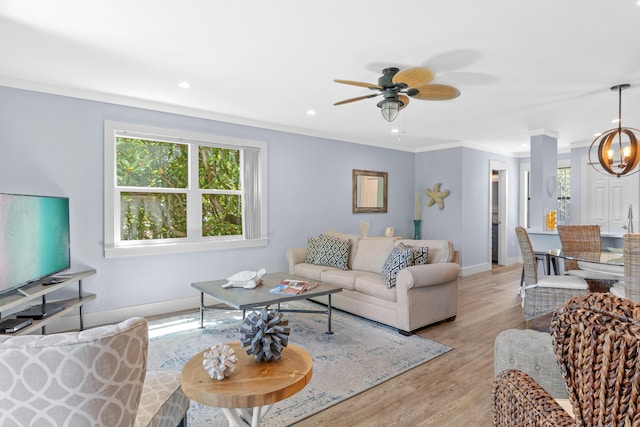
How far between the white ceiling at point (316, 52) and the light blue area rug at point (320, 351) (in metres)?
2.46

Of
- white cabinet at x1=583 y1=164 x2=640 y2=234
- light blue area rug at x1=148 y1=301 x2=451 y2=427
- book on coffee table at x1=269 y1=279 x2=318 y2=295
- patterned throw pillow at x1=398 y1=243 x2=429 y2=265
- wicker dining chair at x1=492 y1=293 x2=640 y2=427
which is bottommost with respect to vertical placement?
light blue area rug at x1=148 y1=301 x2=451 y2=427

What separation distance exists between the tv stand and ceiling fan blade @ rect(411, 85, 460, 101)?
340 centimetres

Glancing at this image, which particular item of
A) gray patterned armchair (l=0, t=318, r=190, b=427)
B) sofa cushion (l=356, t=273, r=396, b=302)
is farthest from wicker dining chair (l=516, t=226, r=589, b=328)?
gray patterned armchair (l=0, t=318, r=190, b=427)

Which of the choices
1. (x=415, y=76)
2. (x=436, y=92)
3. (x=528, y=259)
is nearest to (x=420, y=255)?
(x=528, y=259)

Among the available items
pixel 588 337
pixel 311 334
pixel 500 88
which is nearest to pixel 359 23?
pixel 500 88

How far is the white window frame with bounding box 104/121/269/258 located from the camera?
153 inches

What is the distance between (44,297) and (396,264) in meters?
3.30

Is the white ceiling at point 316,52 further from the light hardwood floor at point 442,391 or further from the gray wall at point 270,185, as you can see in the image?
the light hardwood floor at point 442,391

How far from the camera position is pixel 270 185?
511 centimetres

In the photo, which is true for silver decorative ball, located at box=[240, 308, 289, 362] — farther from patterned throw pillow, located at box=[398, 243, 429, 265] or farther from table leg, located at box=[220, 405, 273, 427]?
patterned throw pillow, located at box=[398, 243, 429, 265]

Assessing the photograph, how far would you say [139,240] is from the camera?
4.18 m

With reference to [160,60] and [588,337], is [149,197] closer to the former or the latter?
[160,60]

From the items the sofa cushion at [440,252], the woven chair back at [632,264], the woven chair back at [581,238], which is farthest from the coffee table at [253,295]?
the woven chair back at [581,238]

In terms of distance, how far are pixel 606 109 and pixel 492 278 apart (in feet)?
10.4
